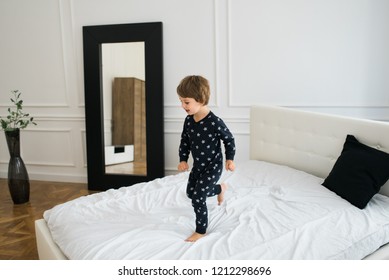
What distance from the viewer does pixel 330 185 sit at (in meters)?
2.53

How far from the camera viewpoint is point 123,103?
4320 mm

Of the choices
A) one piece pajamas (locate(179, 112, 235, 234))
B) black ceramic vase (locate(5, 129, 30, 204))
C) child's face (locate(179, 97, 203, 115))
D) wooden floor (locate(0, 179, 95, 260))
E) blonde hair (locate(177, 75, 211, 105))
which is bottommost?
wooden floor (locate(0, 179, 95, 260))

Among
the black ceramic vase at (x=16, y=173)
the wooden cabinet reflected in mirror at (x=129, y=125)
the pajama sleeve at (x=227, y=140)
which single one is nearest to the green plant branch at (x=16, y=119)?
the black ceramic vase at (x=16, y=173)

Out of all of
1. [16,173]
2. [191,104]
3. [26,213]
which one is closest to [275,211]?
[191,104]

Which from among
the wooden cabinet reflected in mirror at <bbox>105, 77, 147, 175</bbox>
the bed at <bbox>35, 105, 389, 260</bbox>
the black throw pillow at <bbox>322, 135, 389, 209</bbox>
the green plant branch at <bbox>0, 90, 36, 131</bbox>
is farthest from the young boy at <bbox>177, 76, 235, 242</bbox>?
the green plant branch at <bbox>0, 90, 36, 131</bbox>

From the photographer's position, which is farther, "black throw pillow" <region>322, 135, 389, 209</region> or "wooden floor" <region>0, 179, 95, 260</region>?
"wooden floor" <region>0, 179, 95, 260</region>

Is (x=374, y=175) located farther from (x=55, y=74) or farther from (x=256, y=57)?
(x=55, y=74)

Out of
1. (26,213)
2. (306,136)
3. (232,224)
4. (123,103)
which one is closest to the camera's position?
(232,224)

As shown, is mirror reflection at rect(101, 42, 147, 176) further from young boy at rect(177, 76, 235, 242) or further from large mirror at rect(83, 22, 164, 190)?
young boy at rect(177, 76, 235, 242)

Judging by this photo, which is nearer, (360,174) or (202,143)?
(202,143)

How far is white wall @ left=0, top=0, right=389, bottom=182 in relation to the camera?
3682 mm

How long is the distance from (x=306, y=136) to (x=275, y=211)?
0.98 m

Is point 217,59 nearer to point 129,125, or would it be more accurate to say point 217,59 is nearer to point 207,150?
point 129,125

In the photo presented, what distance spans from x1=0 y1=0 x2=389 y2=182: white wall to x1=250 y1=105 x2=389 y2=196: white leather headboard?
0.68m
